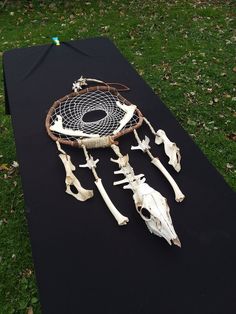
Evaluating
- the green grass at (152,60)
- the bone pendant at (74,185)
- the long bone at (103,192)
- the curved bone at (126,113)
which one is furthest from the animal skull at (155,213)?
the green grass at (152,60)

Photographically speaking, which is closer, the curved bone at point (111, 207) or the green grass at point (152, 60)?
the curved bone at point (111, 207)

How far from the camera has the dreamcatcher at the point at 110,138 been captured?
74.3 inches

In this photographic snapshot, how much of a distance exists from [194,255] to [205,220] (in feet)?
0.79

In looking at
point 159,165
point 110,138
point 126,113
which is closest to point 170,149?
point 159,165

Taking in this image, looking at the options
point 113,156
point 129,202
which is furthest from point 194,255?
point 113,156

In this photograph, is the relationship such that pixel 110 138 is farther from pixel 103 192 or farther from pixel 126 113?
pixel 103 192

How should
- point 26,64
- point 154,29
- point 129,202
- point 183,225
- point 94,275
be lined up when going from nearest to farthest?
point 94,275 < point 183,225 < point 129,202 < point 26,64 < point 154,29

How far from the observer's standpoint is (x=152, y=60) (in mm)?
5660

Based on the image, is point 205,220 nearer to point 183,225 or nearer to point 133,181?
point 183,225

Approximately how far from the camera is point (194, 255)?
182 centimetres

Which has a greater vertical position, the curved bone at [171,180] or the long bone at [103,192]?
the curved bone at [171,180]

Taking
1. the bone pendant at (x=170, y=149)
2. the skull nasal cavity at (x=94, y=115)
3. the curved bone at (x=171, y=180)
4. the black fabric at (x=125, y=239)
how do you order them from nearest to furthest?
the black fabric at (x=125, y=239)
the curved bone at (x=171, y=180)
the bone pendant at (x=170, y=149)
the skull nasal cavity at (x=94, y=115)

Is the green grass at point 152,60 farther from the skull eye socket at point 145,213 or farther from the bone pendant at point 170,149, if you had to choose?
the bone pendant at point 170,149

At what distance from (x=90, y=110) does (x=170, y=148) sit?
765mm
